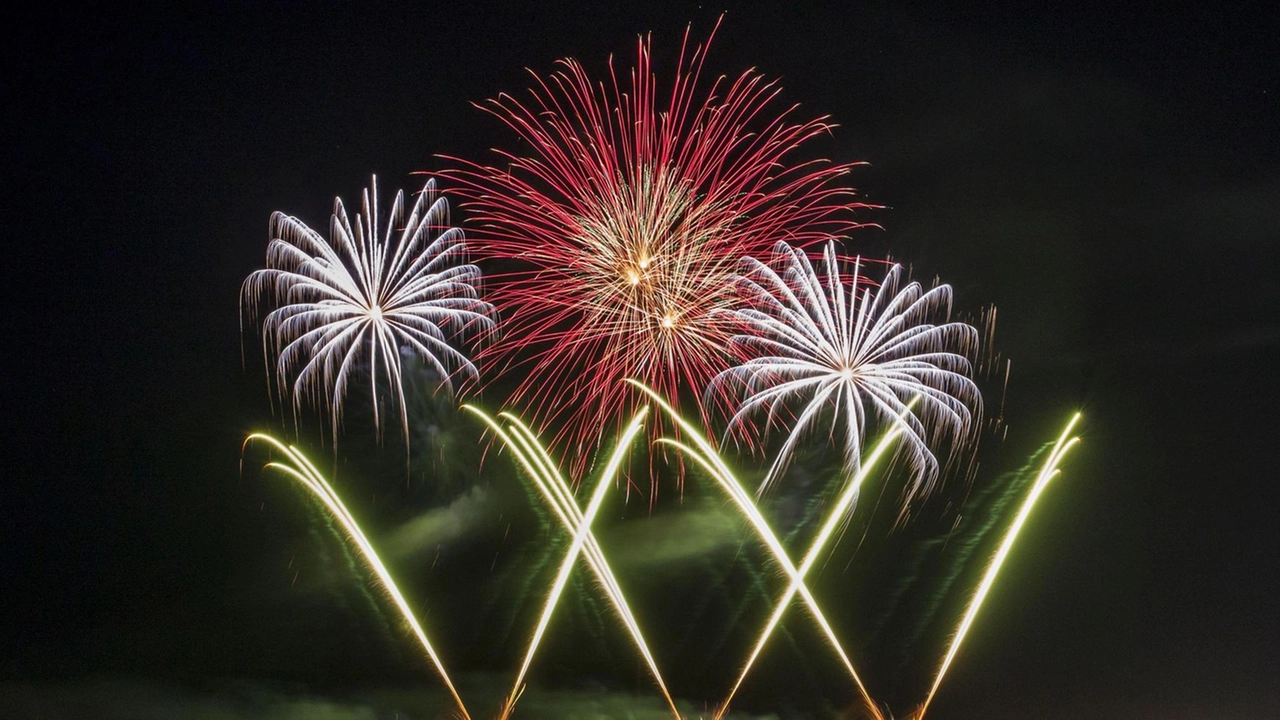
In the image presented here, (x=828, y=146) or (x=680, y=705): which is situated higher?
(x=828, y=146)

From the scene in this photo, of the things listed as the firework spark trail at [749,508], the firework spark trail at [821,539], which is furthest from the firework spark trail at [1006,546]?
the firework spark trail at [821,539]

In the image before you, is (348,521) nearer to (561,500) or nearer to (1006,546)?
(561,500)

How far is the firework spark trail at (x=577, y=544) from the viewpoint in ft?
19.3

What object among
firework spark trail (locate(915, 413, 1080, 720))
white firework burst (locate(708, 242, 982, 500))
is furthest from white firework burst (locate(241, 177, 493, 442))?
firework spark trail (locate(915, 413, 1080, 720))

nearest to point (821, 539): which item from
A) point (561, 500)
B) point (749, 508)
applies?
point (749, 508)

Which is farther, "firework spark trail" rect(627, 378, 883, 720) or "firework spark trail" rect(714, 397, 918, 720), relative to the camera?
"firework spark trail" rect(714, 397, 918, 720)

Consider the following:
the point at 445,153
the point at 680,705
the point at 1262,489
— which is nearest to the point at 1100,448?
the point at 1262,489

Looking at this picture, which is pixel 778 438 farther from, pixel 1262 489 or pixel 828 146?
pixel 1262 489

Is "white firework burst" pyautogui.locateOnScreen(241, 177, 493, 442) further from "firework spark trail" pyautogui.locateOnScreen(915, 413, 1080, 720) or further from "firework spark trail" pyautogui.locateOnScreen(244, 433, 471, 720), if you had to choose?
"firework spark trail" pyautogui.locateOnScreen(915, 413, 1080, 720)

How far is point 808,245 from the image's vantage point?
218 inches

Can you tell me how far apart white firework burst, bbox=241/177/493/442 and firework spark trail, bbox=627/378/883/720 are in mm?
1815

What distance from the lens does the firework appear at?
538 centimetres

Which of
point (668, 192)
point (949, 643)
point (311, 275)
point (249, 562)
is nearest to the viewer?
point (668, 192)

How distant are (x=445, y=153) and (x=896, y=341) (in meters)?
4.35
